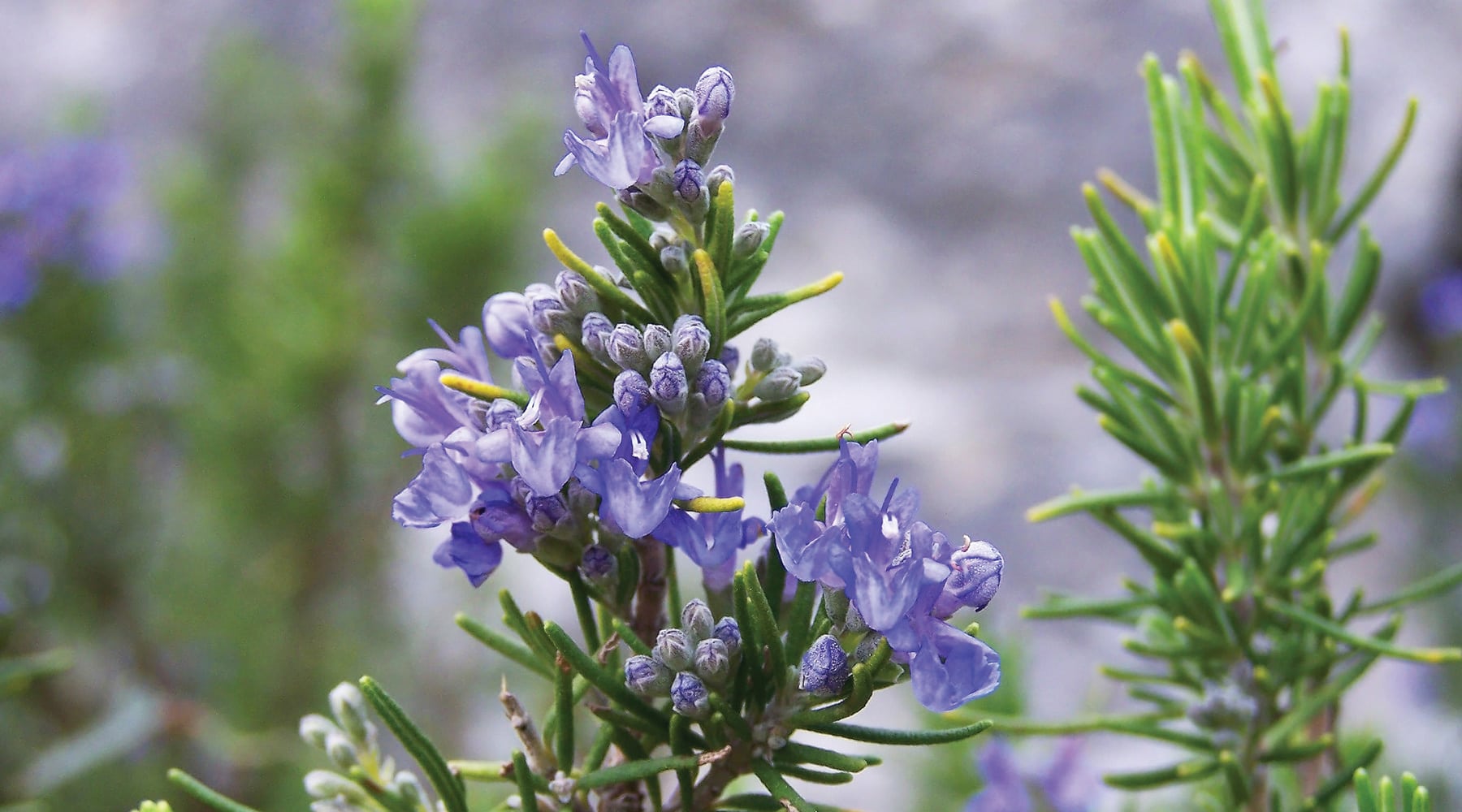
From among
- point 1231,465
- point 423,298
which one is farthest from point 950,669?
point 423,298

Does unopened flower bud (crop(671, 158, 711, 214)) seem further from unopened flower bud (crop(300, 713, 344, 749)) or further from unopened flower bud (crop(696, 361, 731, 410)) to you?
unopened flower bud (crop(300, 713, 344, 749))

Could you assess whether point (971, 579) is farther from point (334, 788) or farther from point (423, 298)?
point (423, 298)

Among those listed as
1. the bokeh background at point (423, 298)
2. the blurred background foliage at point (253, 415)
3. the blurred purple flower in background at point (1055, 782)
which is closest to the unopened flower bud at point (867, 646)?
the blurred purple flower in background at point (1055, 782)

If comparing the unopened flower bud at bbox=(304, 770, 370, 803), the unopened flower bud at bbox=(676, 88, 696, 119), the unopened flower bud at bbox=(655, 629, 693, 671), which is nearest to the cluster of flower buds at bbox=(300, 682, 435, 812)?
the unopened flower bud at bbox=(304, 770, 370, 803)

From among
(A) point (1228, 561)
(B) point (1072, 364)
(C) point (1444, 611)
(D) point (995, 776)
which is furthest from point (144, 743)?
(B) point (1072, 364)

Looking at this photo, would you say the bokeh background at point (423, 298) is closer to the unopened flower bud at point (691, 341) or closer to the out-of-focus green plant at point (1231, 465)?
the out-of-focus green plant at point (1231, 465)

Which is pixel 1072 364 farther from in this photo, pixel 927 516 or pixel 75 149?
pixel 75 149
